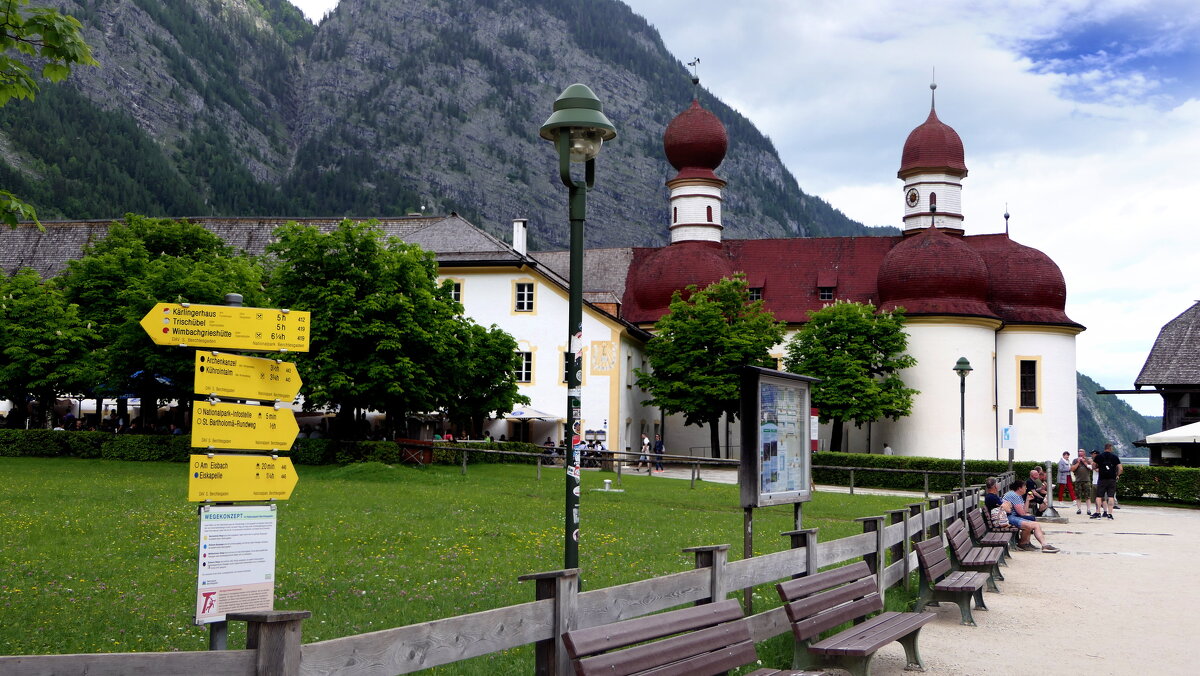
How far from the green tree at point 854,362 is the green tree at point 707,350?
5.79 ft

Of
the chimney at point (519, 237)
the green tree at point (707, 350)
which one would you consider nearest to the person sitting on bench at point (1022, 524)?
the green tree at point (707, 350)

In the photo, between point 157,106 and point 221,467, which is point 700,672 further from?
point 157,106

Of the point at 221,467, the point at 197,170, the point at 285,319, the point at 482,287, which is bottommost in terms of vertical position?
the point at 221,467

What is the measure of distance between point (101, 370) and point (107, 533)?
83.2 feet

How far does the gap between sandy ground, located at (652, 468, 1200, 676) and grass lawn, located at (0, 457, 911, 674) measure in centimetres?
238

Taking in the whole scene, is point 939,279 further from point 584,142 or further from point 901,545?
point 584,142

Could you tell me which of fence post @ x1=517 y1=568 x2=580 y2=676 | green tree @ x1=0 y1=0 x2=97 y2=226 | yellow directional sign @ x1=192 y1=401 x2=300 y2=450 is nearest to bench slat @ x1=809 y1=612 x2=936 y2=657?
fence post @ x1=517 y1=568 x2=580 y2=676

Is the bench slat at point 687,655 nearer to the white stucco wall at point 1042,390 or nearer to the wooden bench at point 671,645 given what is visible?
the wooden bench at point 671,645

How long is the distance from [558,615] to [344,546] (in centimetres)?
985

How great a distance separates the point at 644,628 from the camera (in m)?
5.61

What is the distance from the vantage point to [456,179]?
190 m

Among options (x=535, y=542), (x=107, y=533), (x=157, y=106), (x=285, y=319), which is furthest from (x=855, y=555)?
(x=157, y=106)

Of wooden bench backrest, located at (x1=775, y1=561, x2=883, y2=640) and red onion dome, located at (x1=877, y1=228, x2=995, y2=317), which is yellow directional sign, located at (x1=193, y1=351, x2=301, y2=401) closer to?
wooden bench backrest, located at (x1=775, y1=561, x2=883, y2=640)

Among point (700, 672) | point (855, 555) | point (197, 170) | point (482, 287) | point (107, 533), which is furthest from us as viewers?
point (197, 170)
